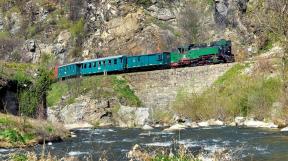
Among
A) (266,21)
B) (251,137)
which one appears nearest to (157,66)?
(266,21)

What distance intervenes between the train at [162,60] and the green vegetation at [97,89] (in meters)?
2.87

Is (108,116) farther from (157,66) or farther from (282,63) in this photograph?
(282,63)

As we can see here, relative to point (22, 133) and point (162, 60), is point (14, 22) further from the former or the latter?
point (22, 133)

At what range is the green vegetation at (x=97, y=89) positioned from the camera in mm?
59406

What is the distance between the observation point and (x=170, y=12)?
3258 inches

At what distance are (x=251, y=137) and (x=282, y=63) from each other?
668 inches

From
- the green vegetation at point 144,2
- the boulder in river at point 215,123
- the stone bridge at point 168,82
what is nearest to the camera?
the boulder in river at point 215,123

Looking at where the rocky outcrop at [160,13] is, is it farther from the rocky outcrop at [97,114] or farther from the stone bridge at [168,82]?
the rocky outcrop at [97,114]

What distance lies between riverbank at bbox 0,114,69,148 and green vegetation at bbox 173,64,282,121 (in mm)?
19544

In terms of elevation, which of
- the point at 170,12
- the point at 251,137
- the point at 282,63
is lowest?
the point at 251,137

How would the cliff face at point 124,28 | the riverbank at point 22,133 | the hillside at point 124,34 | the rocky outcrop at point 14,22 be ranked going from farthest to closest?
the rocky outcrop at point 14,22 → the cliff face at point 124,28 → the hillside at point 124,34 → the riverbank at point 22,133

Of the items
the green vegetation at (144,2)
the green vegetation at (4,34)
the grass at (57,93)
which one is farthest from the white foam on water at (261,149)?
the green vegetation at (4,34)

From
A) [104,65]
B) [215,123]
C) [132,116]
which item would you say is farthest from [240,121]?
[104,65]

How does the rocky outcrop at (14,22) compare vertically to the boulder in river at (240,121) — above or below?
above
